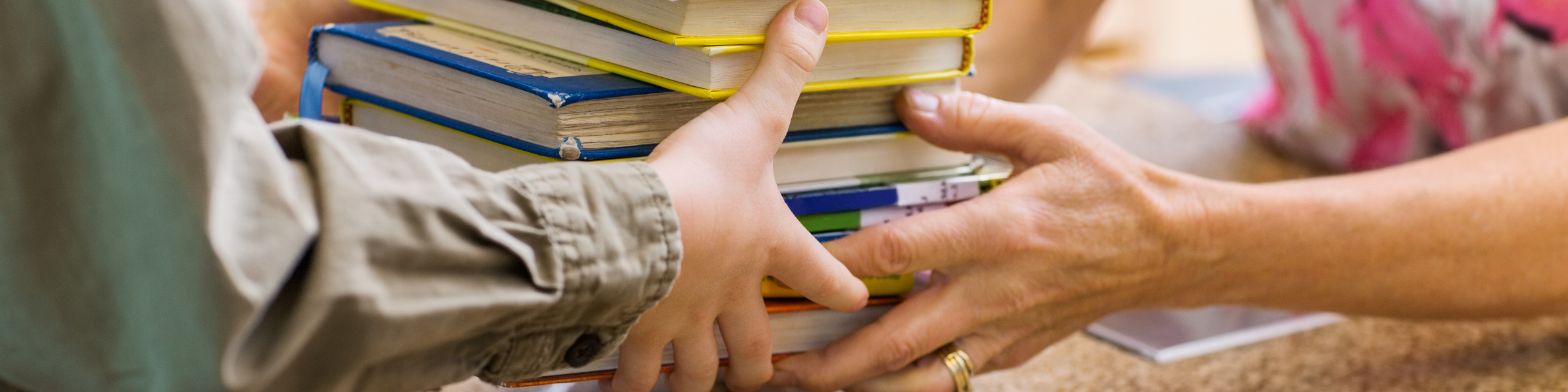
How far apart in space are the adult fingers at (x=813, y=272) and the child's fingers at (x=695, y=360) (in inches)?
1.7

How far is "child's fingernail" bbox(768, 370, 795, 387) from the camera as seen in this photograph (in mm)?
566

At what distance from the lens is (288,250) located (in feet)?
1.04

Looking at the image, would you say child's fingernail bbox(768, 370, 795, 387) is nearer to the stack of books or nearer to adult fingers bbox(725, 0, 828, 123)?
the stack of books

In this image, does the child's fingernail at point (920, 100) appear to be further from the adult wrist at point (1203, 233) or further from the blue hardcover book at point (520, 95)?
the adult wrist at point (1203, 233)

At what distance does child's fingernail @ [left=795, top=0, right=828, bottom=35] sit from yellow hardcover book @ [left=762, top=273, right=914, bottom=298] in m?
0.13

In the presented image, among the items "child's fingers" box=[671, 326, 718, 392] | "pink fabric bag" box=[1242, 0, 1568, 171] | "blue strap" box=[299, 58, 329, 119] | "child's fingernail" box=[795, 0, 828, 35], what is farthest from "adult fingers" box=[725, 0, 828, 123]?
"pink fabric bag" box=[1242, 0, 1568, 171]

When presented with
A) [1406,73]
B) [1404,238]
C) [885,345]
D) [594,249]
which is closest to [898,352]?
[885,345]

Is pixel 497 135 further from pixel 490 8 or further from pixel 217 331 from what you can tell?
pixel 217 331

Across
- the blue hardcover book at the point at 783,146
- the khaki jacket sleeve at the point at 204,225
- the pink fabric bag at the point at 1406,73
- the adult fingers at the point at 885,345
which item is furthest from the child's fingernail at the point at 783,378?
the pink fabric bag at the point at 1406,73

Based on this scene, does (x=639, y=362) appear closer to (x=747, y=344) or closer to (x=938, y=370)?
(x=747, y=344)

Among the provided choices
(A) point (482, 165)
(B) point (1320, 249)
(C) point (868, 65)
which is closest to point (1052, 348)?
(B) point (1320, 249)

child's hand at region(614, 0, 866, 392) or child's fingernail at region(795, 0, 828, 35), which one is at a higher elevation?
child's fingernail at region(795, 0, 828, 35)

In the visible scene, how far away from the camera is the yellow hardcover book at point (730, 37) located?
47 cm

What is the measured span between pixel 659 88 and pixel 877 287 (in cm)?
17
